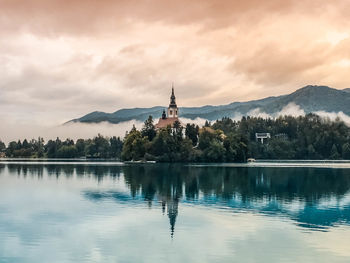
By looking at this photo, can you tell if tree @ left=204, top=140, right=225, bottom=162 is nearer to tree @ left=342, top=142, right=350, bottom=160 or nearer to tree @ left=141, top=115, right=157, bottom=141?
tree @ left=141, top=115, right=157, bottom=141

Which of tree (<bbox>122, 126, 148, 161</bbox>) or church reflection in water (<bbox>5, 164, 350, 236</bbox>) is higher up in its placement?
tree (<bbox>122, 126, 148, 161</bbox>)

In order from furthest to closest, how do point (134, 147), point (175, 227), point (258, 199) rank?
point (134, 147) < point (258, 199) < point (175, 227)

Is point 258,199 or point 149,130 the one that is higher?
point 149,130

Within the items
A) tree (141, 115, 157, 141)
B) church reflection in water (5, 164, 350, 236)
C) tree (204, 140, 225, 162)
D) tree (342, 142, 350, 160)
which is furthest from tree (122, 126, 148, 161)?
tree (342, 142, 350, 160)

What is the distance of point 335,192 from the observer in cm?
5016

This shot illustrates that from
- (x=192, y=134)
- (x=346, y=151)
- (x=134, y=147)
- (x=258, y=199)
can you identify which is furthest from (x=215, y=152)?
(x=258, y=199)

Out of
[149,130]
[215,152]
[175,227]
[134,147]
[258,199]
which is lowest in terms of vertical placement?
[175,227]

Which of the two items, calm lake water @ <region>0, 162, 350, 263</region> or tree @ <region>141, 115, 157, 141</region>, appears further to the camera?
tree @ <region>141, 115, 157, 141</region>

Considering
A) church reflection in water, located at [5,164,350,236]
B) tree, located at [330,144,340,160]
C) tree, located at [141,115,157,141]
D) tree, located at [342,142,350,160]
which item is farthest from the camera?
tree, located at [330,144,340,160]

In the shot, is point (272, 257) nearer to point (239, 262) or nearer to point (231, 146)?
point (239, 262)

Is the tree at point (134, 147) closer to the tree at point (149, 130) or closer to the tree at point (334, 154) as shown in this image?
the tree at point (149, 130)

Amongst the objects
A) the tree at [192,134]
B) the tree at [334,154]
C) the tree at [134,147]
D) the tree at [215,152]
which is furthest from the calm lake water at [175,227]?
the tree at [334,154]

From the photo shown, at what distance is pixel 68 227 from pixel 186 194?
68.3 ft

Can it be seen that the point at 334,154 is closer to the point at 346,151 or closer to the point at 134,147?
the point at 346,151
